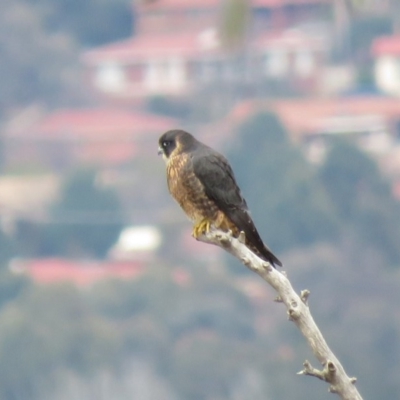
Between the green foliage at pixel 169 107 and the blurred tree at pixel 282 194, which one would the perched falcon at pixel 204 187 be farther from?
the green foliage at pixel 169 107

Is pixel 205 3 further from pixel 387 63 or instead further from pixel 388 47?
pixel 388 47

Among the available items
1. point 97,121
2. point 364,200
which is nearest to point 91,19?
point 97,121

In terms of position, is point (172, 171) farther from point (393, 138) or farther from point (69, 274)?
point (393, 138)

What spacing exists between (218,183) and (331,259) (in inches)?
1546

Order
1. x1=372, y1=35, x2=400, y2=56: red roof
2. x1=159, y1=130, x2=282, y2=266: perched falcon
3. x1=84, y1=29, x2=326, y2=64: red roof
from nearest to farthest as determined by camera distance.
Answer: x1=159, y1=130, x2=282, y2=266: perched falcon → x1=372, y1=35, x2=400, y2=56: red roof → x1=84, y1=29, x2=326, y2=64: red roof

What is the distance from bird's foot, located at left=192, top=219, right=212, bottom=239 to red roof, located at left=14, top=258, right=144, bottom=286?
36511 millimetres

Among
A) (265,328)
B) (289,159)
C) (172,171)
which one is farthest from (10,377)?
(172,171)

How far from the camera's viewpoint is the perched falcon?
582cm

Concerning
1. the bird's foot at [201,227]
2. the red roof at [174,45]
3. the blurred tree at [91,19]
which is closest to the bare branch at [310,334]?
the bird's foot at [201,227]

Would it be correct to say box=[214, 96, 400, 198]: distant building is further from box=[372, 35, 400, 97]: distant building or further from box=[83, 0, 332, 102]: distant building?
box=[83, 0, 332, 102]: distant building

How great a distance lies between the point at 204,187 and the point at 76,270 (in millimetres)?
39623

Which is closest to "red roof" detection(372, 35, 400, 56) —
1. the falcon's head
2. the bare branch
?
the falcon's head

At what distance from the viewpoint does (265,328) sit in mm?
41094

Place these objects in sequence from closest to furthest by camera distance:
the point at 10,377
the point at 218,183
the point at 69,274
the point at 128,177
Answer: the point at 218,183, the point at 10,377, the point at 69,274, the point at 128,177
